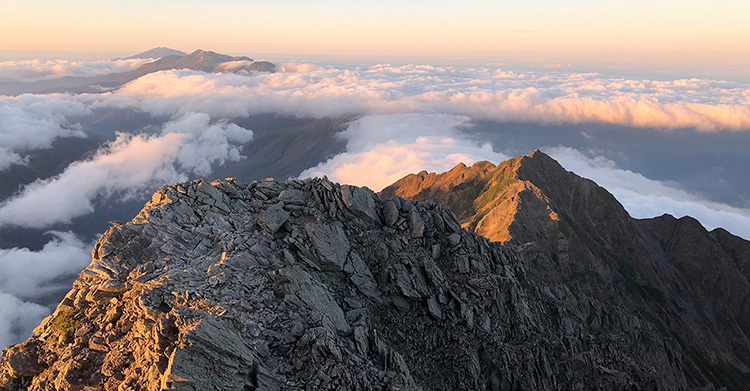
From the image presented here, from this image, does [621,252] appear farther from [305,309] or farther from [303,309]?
[303,309]

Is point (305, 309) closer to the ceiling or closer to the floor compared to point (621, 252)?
closer to the ceiling

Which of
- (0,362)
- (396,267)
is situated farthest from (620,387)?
(0,362)

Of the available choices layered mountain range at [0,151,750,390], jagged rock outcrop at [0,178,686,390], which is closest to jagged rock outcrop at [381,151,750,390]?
layered mountain range at [0,151,750,390]

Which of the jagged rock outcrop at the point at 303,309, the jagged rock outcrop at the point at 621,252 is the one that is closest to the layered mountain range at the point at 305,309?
the jagged rock outcrop at the point at 303,309

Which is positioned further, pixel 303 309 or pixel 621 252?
pixel 621 252

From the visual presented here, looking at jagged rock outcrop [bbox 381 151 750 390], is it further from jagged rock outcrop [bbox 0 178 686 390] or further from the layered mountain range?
jagged rock outcrop [bbox 0 178 686 390]

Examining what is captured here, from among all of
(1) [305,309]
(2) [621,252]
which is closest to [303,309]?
(1) [305,309]
